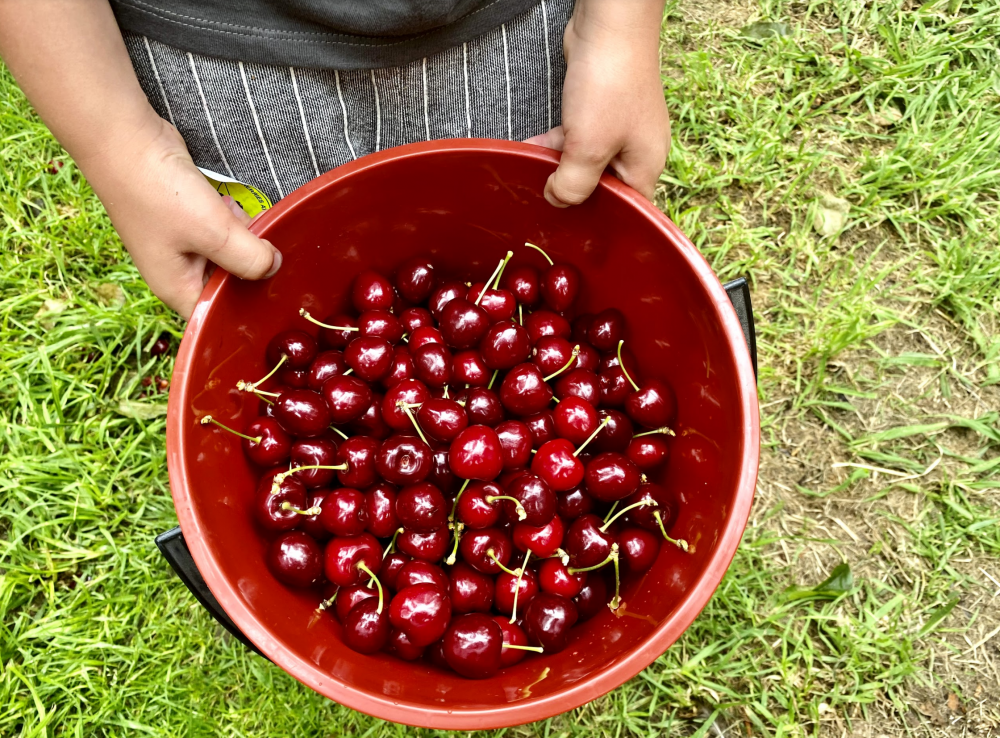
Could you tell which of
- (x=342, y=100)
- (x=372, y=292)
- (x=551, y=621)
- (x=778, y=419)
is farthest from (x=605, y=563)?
(x=342, y=100)

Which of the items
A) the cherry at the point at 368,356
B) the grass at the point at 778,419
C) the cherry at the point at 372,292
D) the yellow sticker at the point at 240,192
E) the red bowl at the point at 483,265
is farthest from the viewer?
the grass at the point at 778,419

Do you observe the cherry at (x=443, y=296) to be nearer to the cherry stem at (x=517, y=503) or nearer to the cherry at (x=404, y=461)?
the cherry at (x=404, y=461)

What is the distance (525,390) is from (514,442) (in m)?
0.12

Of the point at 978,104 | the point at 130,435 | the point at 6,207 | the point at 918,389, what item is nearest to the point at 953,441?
the point at 918,389

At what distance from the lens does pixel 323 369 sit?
1.73 m

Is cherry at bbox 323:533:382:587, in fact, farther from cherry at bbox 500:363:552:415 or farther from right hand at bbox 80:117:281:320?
right hand at bbox 80:117:281:320

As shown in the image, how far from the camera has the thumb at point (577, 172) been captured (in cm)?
150

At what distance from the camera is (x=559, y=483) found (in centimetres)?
160

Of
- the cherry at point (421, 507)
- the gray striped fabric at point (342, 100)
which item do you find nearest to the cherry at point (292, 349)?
the cherry at point (421, 507)

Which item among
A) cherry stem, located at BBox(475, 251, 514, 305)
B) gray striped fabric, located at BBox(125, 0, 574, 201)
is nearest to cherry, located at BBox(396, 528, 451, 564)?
cherry stem, located at BBox(475, 251, 514, 305)

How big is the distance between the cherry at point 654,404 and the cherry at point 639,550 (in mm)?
259

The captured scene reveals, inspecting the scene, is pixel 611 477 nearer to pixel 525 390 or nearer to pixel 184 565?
pixel 525 390

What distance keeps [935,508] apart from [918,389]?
0.40 m

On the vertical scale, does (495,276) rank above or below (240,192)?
below
